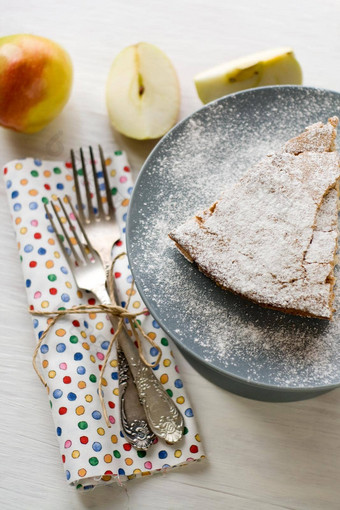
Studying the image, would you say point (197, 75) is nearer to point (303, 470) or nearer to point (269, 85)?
point (269, 85)

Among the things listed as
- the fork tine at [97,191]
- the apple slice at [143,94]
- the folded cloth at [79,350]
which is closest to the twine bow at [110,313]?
the folded cloth at [79,350]

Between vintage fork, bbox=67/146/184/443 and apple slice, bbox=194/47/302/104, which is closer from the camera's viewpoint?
vintage fork, bbox=67/146/184/443

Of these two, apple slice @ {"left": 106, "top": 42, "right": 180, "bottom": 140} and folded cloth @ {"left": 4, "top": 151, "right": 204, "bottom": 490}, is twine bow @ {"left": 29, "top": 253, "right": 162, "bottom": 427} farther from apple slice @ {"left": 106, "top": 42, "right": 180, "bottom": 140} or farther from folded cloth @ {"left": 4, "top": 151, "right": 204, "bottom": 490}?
apple slice @ {"left": 106, "top": 42, "right": 180, "bottom": 140}

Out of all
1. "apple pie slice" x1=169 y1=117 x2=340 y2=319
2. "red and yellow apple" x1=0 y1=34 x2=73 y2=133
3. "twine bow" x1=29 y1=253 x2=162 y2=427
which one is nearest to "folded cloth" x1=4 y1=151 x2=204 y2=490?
"twine bow" x1=29 y1=253 x2=162 y2=427

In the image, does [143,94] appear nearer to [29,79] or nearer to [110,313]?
[29,79]

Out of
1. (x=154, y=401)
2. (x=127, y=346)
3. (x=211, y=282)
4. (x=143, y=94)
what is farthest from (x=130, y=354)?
(x=143, y=94)
